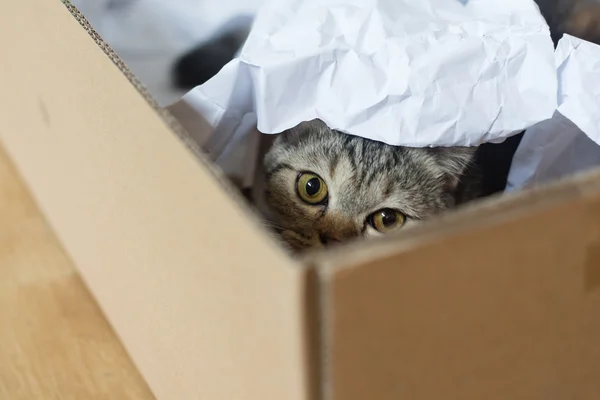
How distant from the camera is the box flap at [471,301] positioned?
1.06ft

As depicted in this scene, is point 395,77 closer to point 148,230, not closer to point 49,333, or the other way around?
point 148,230

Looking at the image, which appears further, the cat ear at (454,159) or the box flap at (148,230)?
the cat ear at (454,159)

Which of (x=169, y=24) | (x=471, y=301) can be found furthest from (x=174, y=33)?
(x=471, y=301)

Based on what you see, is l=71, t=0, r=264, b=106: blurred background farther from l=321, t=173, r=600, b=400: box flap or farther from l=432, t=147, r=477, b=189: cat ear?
l=321, t=173, r=600, b=400: box flap

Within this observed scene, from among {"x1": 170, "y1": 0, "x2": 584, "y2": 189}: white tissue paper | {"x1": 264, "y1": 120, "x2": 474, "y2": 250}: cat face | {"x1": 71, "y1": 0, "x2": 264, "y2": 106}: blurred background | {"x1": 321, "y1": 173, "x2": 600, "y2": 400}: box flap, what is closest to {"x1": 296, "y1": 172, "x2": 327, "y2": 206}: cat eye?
{"x1": 264, "y1": 120, "x2": 474, "y2": 250}: cat face

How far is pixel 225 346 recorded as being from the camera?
44 centimetres

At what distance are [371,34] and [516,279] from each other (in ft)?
1.30

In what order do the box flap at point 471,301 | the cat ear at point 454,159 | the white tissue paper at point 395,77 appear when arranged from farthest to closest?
the cat ear at point 454,159 → the white tissue paper at point 395,77 → the box flap at point 471,301

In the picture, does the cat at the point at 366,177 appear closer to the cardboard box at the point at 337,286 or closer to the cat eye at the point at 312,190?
the cat eye at the point at 312,190

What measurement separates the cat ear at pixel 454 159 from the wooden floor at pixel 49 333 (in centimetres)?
43

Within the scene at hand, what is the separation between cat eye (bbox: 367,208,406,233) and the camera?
0.77 metres

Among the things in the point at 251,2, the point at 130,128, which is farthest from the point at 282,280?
the point at 251,2

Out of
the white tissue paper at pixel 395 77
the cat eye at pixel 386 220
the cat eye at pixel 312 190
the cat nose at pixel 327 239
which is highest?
the white tissue paper at pixel 395 77

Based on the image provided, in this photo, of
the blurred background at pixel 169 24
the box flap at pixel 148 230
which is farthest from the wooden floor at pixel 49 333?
the blurred background at pixel 169 24
